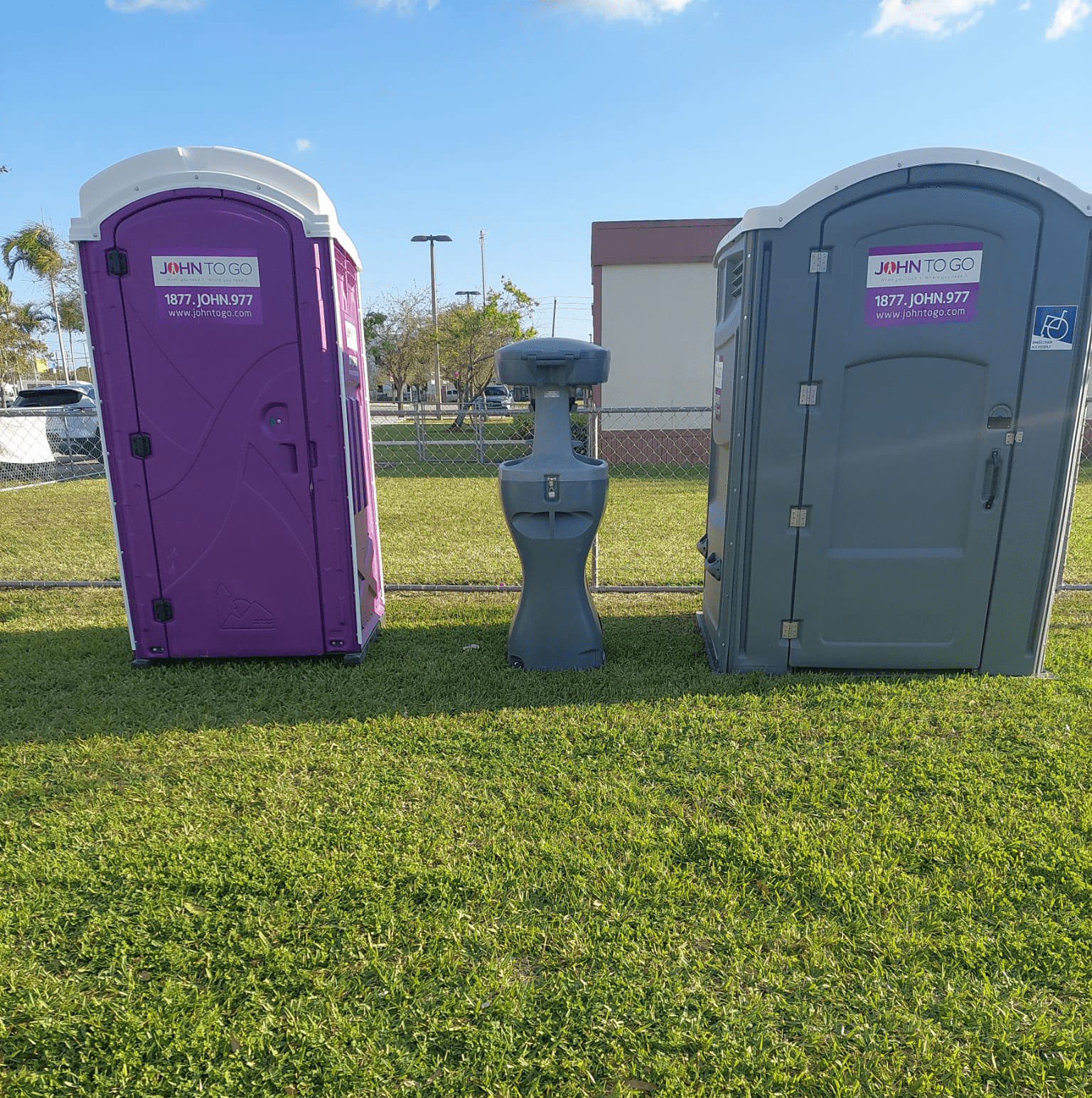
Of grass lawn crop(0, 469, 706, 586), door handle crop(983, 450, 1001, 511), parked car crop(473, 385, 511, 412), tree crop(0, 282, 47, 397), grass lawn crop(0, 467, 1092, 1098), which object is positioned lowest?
grass lawn crop(0, 467, 1092, 1098)

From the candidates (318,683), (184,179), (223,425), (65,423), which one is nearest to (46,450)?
(65,423)

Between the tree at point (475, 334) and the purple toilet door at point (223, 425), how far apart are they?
1007 inches

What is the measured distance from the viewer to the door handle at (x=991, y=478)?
150 inches

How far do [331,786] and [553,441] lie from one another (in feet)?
7.17

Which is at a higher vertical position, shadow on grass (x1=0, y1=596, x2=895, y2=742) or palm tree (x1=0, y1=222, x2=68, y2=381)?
palm tree (x1=0, y1=222, x2=68, y2=381)

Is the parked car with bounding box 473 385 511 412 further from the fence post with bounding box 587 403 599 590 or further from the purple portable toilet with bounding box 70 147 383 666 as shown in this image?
the purple portable toilet with bounding box 70 147 383 666

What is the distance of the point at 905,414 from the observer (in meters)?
3.81

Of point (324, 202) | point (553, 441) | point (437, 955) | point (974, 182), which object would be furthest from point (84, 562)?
point (974, 182)

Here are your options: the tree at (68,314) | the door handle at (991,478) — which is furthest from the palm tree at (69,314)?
the door handle at (991,478)

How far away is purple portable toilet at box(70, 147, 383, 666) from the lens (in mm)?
3797

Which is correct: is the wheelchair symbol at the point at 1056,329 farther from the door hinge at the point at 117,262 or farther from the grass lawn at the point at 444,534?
the door hinge at the point at 117,262

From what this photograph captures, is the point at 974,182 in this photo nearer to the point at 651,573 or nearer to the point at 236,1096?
the point at 651,573

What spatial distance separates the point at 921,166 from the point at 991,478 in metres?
1.64

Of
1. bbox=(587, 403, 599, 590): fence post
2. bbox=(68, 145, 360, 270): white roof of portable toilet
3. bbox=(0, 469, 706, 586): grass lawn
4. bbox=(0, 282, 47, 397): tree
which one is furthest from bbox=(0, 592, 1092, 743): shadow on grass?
bbox=(0, 282, 47, 397): tree
